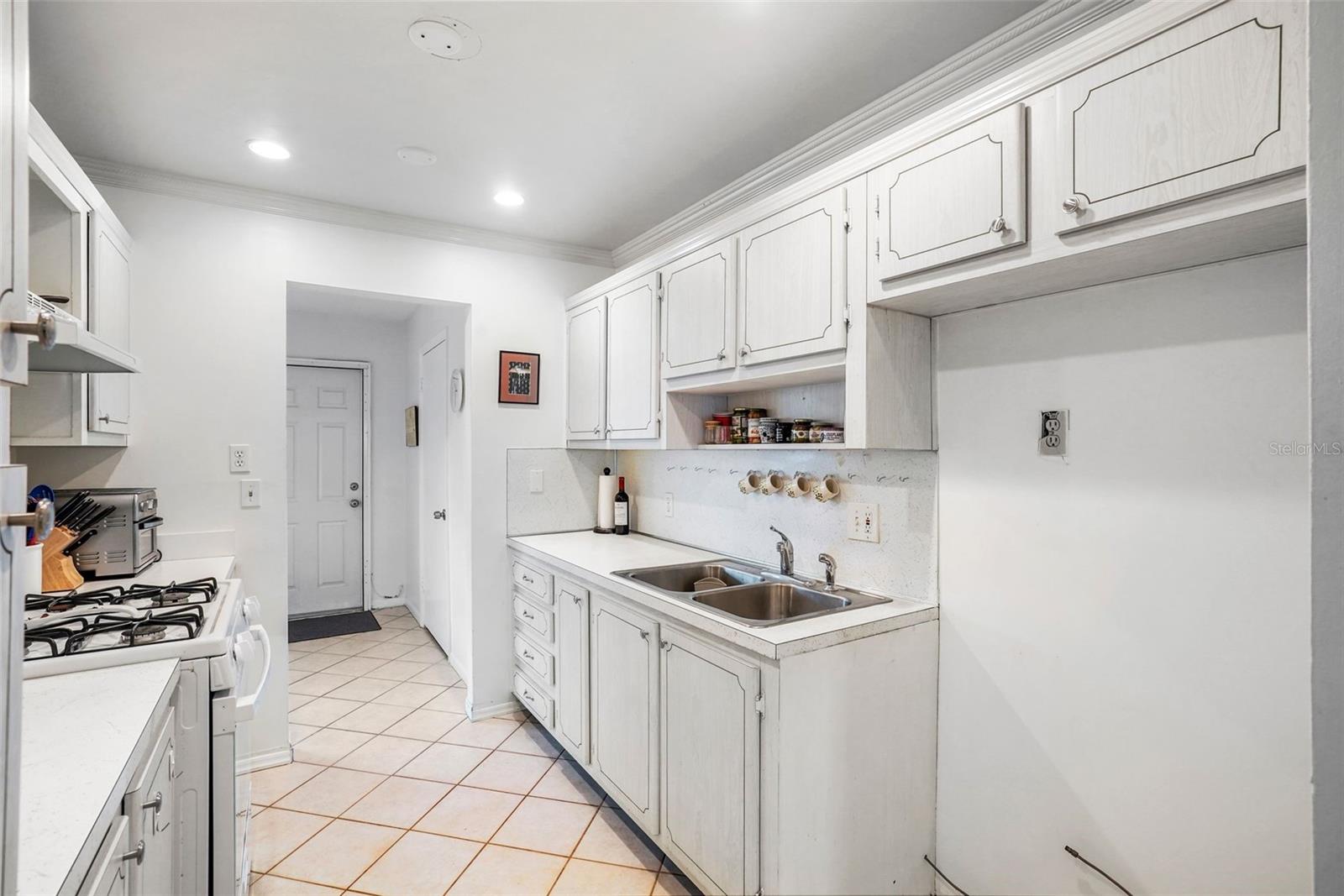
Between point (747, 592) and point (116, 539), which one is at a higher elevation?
point (116, 539)

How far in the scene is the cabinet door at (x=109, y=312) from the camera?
1.97 metres

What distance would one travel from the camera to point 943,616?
6.19 feet

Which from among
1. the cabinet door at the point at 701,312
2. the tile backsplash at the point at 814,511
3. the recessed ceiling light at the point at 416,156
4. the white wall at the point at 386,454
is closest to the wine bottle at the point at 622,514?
the tile backsplash at the point at 814,511

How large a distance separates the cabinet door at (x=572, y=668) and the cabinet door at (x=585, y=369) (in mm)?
850

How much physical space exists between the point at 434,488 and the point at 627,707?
2.49 metres

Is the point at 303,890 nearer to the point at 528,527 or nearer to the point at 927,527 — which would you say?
the point at 528,527

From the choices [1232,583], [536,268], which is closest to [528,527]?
[536,268]

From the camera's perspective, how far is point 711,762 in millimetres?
1785

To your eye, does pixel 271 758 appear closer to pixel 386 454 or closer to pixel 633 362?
pixel 633 362

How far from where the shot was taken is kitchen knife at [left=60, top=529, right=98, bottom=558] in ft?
6.73

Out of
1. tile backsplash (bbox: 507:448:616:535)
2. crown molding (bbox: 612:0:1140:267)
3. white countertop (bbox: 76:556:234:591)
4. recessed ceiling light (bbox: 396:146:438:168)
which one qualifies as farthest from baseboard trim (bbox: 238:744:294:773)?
crown molding (bbox: 612:0:1140:267)

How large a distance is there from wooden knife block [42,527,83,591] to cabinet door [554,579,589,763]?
1588mm

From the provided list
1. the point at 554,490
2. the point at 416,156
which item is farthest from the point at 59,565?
the point at 554,490

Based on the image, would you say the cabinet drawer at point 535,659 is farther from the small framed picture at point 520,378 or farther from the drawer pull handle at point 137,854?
the drawer pull handle at point 137,854
